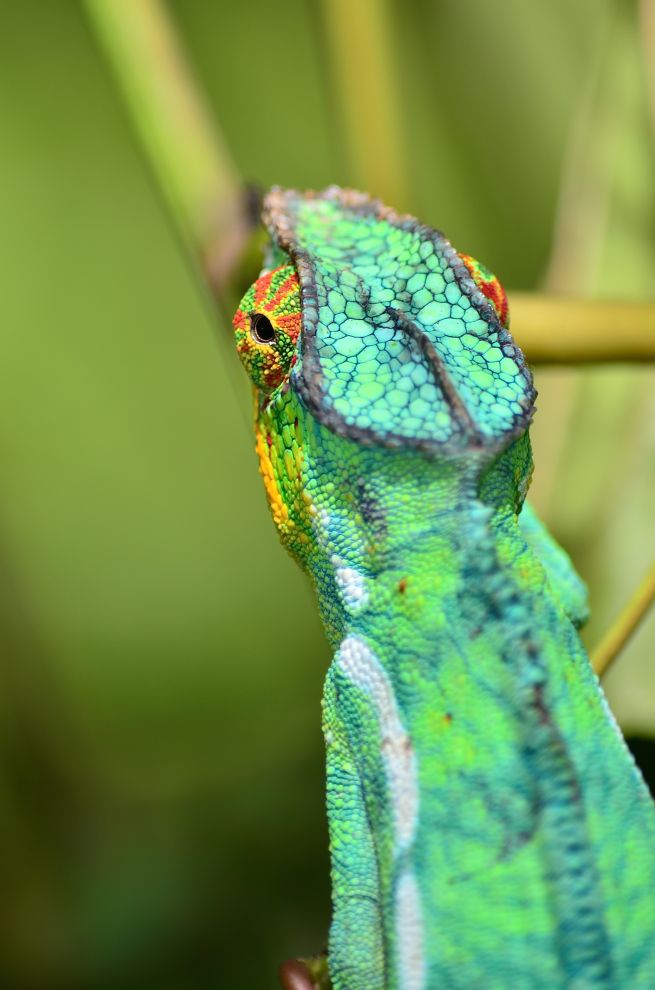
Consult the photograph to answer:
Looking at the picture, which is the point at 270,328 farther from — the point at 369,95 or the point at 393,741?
the point at 369,95

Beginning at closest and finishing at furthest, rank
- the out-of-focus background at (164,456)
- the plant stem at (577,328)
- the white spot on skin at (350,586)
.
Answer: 1. the white spot on skin at (350,586)
2. the plant stem at (577,328)
3. the out-of-focus background at (164,456)

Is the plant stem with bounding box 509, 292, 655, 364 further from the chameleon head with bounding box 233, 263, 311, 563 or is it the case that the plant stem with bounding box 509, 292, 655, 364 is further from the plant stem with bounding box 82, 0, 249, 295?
the plant stem with bounding box 82, 0, 249, 295

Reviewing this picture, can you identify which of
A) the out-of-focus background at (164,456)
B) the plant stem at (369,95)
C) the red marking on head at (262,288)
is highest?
the plant stem at (369,95)

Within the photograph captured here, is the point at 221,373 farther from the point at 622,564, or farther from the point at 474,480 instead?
the point at 474,480

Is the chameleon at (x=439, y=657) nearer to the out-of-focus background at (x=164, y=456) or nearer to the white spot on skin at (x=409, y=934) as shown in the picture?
the white spot on skin at (x=409, y=934)

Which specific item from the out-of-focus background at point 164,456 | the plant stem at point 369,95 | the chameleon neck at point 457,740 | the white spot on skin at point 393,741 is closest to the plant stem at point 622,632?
the chameleon neck at point 457,740

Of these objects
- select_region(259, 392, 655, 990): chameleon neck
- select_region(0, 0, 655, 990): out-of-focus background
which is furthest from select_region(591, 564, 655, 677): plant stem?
select_region(0, 0, 655, 990): out-of-focus background

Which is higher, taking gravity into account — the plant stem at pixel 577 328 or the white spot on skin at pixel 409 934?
the plant stem at pixel 577 328
